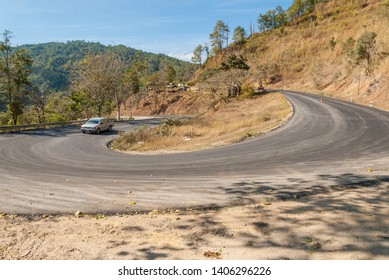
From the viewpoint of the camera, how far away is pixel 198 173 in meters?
11.5

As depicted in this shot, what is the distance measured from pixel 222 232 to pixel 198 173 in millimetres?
5350

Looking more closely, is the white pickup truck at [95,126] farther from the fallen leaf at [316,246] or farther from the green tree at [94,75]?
the fallen leaf at [316,246]

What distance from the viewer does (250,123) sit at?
2778 cm

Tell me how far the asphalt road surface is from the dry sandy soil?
0.81 m

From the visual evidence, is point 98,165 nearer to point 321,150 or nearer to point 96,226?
point 96,226

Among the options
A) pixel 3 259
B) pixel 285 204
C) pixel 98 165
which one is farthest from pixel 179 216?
pixel 98 165

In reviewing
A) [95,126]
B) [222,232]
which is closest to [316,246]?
[222,232]

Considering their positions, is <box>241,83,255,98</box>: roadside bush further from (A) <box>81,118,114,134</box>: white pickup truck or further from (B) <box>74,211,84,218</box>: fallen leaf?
(B) <box>74,211,84,218</box>: fallen leaf

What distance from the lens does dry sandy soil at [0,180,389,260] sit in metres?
5.38

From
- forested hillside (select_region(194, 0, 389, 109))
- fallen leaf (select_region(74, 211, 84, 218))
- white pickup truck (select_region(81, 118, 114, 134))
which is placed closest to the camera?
fallen leaf (select_region(74, 211, 84, 218))

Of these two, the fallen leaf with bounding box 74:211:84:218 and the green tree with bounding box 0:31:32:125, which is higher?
the green tree with bounding box 0:31:32:125

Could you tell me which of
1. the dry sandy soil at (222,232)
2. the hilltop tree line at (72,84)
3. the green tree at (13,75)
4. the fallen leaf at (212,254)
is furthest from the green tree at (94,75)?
the fallen leaf at (212,254)

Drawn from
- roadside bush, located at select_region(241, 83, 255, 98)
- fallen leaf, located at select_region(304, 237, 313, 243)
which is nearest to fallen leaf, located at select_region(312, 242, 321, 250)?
fallen leaf, located at select_region(304, 237, 313, 243)

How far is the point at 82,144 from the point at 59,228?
17.2 metres
